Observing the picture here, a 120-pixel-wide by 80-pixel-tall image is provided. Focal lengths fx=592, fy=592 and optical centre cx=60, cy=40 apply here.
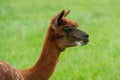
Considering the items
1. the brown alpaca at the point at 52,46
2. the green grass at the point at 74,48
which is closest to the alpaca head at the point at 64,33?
the brown alpaca at the point at 52,46

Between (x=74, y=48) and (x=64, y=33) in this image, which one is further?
(x=74, y=48)

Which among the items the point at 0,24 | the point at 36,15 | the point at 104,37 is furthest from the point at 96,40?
the point at 36,15

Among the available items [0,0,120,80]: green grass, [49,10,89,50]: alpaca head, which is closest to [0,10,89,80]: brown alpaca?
[49,10,89,50]: alpaca head

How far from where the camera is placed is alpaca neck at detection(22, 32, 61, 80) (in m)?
7.56

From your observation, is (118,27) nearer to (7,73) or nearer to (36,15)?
(36,15)

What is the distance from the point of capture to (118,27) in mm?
14906

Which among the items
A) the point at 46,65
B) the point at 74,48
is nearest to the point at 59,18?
the point at 46,65

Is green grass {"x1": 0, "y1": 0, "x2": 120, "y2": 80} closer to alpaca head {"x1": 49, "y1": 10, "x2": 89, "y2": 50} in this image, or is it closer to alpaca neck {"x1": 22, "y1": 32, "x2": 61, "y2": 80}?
alpaca head {"x1": 49, "y1": 10, "x2": 89, "y2": 50}

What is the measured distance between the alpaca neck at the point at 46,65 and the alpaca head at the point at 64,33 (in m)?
0.09

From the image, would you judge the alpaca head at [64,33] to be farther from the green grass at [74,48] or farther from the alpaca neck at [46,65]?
the green grass at [74,48]

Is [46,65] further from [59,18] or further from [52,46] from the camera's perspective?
[59,18]

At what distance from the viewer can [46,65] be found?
756 cm

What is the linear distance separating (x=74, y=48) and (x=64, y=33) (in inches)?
202

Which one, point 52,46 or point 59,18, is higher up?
point 59,18
